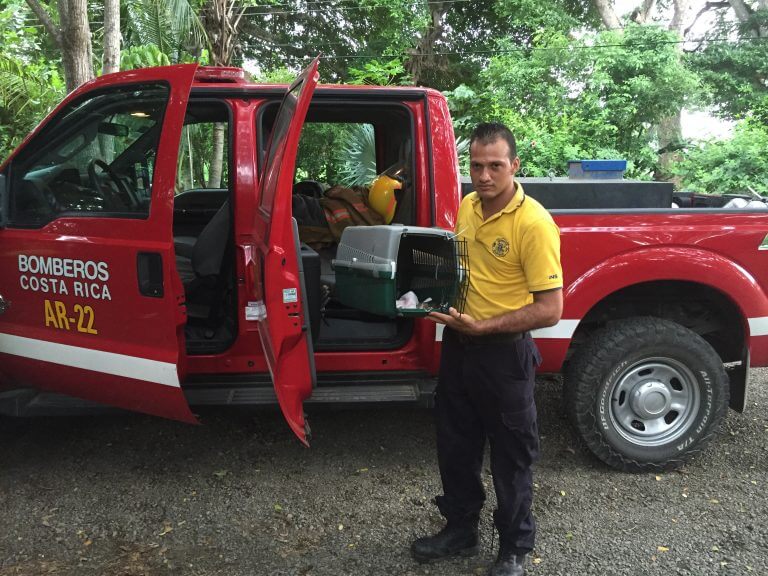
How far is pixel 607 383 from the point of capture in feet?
10.2

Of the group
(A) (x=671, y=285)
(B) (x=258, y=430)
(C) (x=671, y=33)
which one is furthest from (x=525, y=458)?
(C) (x=671, y=33)

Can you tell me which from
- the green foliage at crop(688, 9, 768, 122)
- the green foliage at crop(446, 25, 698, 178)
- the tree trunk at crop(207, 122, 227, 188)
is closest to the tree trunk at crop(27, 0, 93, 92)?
the tree trunk at crop(207, 122, 227, 188)

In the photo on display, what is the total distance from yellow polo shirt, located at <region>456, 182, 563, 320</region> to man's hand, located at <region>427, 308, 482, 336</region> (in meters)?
0.10

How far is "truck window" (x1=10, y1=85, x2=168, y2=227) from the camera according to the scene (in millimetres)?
2799

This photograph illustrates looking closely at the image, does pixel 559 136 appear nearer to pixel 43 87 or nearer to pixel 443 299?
pixel 43 87

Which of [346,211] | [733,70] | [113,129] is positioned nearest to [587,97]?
[733,70]

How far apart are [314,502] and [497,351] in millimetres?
1307

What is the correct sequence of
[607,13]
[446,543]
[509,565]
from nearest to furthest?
[509,565] → [446,543] → [607,13]

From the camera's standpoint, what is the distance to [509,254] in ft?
6.92

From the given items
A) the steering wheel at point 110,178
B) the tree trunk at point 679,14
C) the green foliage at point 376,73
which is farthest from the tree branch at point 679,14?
the steering wheel at point 110,178

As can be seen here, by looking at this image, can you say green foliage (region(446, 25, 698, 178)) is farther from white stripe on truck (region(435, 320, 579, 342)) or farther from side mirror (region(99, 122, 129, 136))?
side mirror (region(99, 122, 129, 136))

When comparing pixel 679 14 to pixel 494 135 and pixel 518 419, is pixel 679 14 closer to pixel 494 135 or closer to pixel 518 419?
pixel 494 135

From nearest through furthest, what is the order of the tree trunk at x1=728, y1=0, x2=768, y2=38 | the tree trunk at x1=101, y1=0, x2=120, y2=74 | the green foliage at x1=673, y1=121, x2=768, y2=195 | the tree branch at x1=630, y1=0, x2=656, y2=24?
the tree trunk at x1=101, y1=0, x2=120, y2=74 → the green foliage at x1=673, y1=121, x2=768, y2=195 → the tree branch at x1=630, y1=0, x2=656, y2=24 → the tree trunk at x1=728, y1=0, x2=768, y2=38

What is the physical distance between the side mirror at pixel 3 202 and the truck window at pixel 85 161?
0.03m
